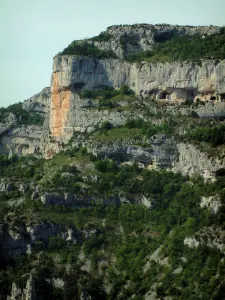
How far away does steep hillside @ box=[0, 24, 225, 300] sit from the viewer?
96.6 metres

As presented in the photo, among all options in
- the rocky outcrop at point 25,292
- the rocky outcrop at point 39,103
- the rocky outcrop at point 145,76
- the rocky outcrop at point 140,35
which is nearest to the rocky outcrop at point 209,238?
the rocky outcrop at point 25,292

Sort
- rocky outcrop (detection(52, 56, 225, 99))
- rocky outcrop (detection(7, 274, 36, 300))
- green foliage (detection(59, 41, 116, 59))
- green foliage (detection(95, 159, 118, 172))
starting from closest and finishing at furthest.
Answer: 1. rocky outcrop (detection(7, 274, 36, 300))
2. green foliage (detection(95, 159, 118, 172))
3. rocky outcrop (detection(52, 56, 225, 99))
4. green foliage (detection(59, 41, 116, 59))

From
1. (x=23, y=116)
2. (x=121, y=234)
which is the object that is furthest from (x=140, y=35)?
(x=121, y=234)

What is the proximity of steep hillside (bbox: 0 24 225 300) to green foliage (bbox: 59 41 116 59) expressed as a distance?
17 cm

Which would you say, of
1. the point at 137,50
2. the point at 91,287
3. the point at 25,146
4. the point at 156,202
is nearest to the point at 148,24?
the point at 137,50

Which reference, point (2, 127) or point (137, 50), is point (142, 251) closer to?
point (137, 50)

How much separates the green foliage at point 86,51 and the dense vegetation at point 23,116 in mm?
14852

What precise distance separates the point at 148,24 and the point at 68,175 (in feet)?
85.6

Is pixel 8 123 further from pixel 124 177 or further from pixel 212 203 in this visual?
pixel 212 203

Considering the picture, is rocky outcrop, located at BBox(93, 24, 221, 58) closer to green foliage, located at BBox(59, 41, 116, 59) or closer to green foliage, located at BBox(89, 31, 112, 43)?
green foliage, located at BBox(89, 31, 112, 43)

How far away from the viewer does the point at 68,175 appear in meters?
111

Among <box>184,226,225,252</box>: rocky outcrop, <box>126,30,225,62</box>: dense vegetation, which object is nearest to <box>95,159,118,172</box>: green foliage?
<box>126,30,225,62</box>: dense vegetation

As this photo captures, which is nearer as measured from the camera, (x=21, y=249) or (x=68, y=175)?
(x=21, y=249)

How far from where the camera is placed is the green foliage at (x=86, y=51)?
12725cm
